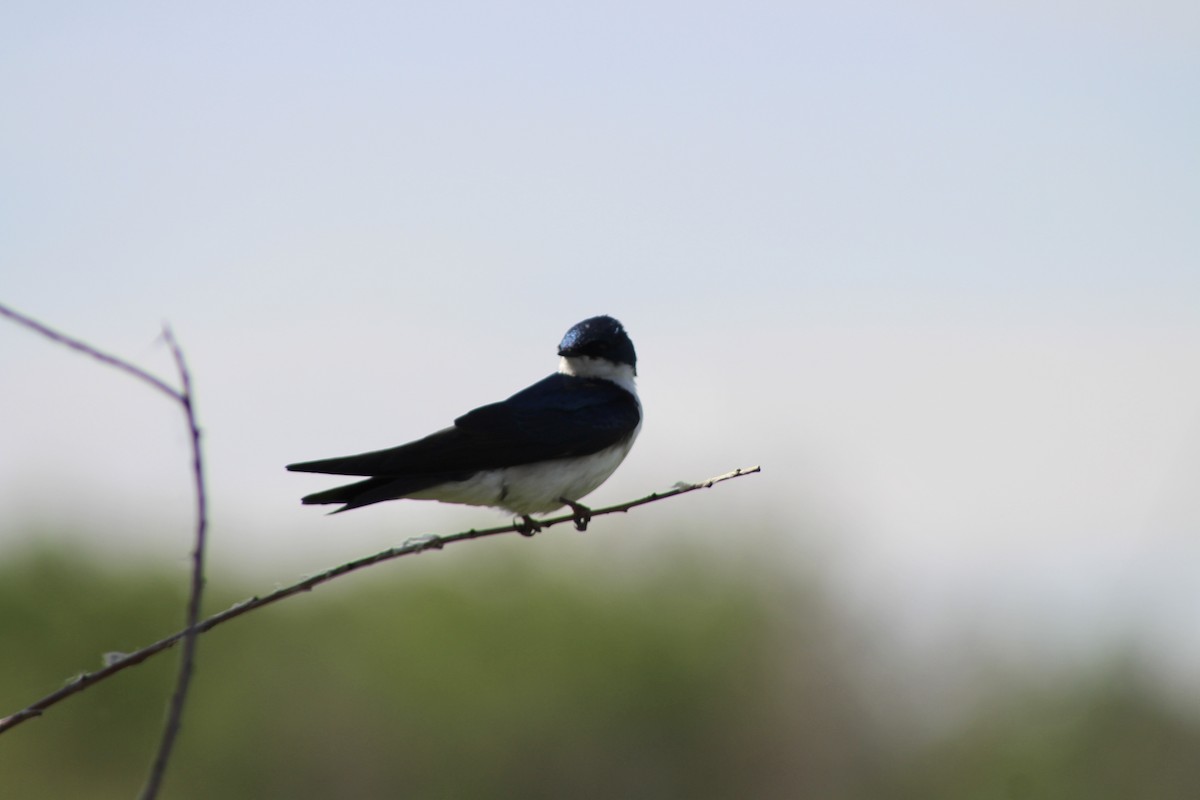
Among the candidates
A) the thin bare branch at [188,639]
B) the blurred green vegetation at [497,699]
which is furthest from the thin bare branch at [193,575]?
the blurred green vegetation at [497,699]

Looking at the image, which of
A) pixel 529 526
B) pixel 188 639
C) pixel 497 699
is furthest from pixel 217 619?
pixel 497 699

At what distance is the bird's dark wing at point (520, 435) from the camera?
20.6 feet

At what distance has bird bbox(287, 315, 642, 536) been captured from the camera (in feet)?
20.1

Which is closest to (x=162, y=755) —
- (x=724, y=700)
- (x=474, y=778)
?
(x=474, y=778)

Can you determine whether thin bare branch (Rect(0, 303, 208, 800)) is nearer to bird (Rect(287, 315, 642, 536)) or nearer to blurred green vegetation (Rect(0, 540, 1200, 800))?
bird (Rect(287, 315, 642, 536))

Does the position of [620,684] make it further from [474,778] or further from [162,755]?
[162,755]

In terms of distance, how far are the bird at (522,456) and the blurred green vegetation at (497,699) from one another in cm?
2553

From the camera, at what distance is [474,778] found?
34.2 m

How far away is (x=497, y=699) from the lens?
117 feet

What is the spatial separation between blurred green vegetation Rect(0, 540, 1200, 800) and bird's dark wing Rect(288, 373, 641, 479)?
25480 mm

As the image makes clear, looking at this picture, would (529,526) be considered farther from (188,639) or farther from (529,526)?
(188,639)

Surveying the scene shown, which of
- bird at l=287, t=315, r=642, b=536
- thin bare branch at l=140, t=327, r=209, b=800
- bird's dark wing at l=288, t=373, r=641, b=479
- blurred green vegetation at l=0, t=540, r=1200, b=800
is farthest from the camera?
blurred green vegetation at l=0, t=540, r=1200, b=800

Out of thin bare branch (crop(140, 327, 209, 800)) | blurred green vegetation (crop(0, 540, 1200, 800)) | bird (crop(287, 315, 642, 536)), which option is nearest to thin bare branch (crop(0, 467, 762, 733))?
thin bare branch (crop(140, 327, 209, 800))

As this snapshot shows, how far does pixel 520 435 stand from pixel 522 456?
0.43ft
